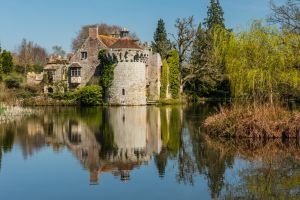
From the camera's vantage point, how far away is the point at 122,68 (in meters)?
47.4

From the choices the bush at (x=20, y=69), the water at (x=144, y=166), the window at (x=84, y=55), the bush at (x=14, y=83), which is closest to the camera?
the water at (x=144, y=166)

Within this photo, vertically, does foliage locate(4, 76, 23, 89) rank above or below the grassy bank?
above

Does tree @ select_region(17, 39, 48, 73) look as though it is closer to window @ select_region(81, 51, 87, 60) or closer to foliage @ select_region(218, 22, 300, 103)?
window @ select_region(81, 51, 87, 60)

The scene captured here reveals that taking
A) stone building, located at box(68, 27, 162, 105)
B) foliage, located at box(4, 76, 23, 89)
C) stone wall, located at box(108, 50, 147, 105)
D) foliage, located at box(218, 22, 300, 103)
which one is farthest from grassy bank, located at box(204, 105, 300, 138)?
foliage, located at box(4, 76, 23, 89)

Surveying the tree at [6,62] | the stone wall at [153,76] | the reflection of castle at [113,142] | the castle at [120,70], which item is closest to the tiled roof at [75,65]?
the castle at [120,70]

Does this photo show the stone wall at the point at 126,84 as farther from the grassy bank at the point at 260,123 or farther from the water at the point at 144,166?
the grassy bank at the point at 260,123

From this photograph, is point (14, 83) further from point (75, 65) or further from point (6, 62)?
point (75, 65)

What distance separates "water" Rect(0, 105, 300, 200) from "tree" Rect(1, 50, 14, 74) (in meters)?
37.0

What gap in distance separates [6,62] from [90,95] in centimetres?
1696

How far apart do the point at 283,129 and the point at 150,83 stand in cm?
3537

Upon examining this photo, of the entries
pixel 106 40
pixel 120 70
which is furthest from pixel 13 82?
pixel 120 70

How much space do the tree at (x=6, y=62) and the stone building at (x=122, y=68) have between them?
10.4 metres

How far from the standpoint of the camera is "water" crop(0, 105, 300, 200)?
11.6 m

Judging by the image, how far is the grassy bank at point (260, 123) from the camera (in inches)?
763
